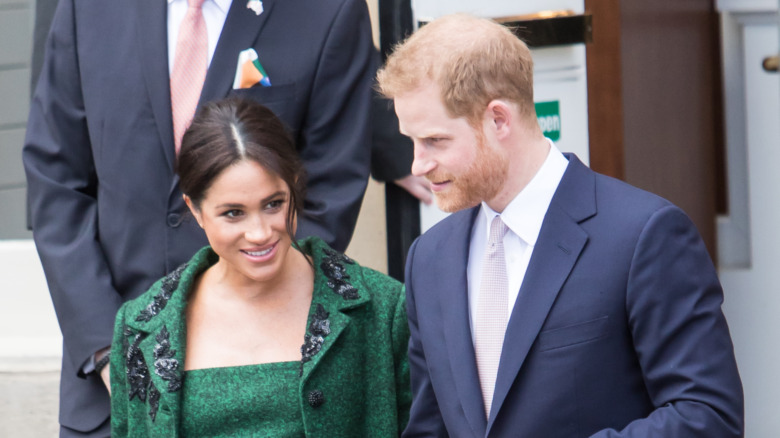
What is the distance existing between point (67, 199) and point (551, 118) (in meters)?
1.45

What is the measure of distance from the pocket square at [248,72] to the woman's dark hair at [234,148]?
0.16m

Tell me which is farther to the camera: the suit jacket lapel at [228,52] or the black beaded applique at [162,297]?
the suit jacket lapel at [228,52]

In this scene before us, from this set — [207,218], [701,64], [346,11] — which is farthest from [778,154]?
[207,218]

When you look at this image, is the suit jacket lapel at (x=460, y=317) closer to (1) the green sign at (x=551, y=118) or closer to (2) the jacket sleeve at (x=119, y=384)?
(2) the jacket sleeve at (x=119, y=384)

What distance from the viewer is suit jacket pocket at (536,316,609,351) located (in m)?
1.92

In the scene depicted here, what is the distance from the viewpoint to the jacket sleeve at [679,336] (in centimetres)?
186

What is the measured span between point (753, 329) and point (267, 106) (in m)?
2.20

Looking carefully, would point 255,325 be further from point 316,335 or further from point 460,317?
point 460,317

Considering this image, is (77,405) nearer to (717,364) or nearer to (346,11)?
(346,11)

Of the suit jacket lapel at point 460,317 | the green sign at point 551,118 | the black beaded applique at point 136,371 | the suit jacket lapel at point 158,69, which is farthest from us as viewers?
the green sign at point 551,118

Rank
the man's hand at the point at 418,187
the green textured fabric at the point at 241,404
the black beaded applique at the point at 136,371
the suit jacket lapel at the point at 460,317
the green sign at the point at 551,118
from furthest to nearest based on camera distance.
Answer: the man's hand at the point at 418,187 → the green sign at the point at 551,118 → the black beaded applique at the point at 136,371 → the green textured fabric at the point at 241,404 → the suit jacket lapel at the point at 460,317

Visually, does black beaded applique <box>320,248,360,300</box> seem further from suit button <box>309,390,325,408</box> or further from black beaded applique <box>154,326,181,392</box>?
black beaded applique <box>154,326,181,392</box>

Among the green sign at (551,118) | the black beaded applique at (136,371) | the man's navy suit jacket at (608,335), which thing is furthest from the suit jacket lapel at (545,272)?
the green sign at (551,118)

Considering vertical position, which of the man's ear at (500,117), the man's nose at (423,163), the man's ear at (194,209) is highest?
the man's ear at (500,117)
